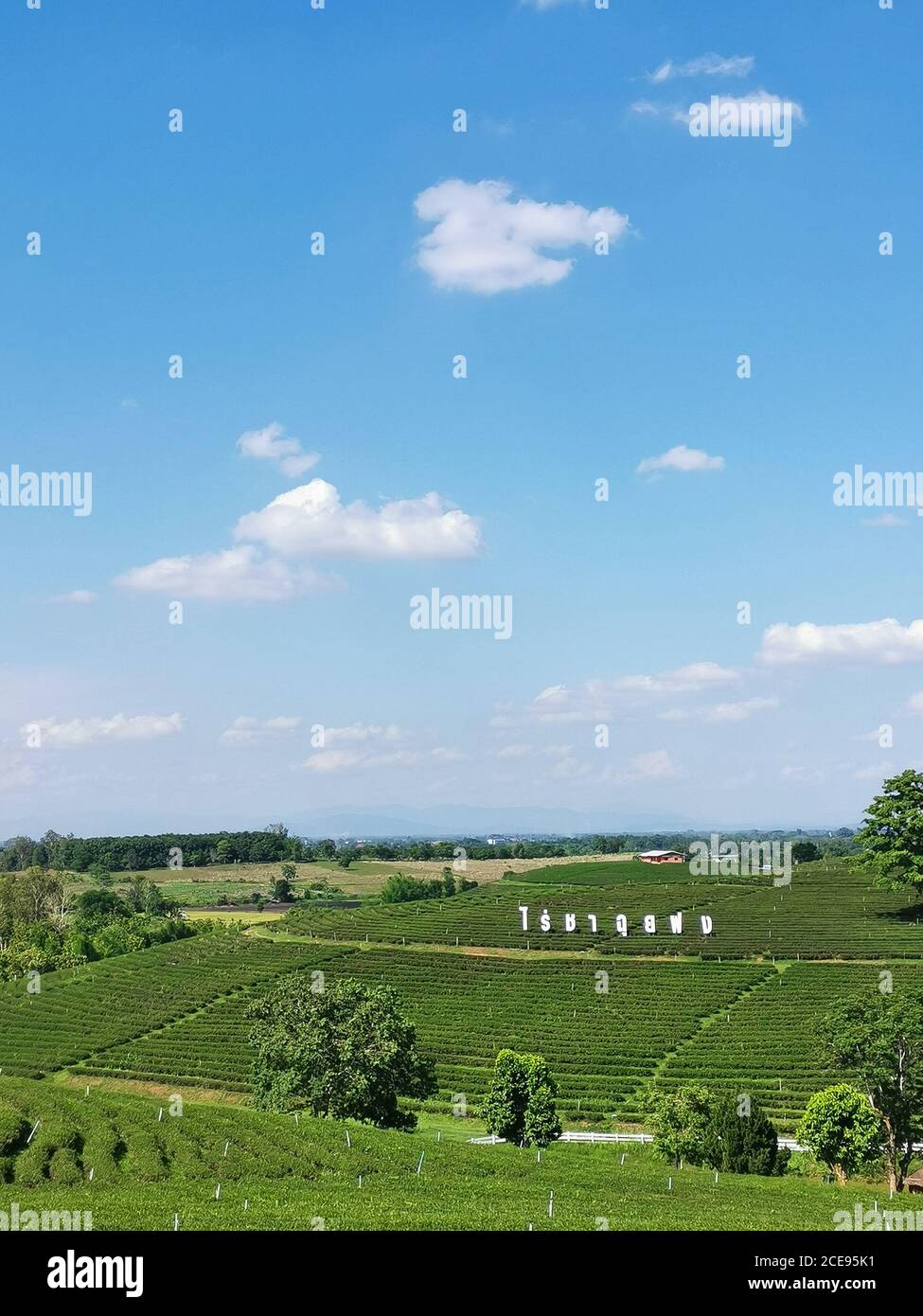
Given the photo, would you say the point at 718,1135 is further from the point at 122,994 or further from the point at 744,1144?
the point at 122,994

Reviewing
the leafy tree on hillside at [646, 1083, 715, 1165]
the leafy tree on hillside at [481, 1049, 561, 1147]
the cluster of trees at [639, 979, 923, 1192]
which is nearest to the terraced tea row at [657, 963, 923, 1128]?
the leafy tree on hillside at [646, 1083, 715, 1165]

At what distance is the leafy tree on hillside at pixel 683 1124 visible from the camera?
45562 mm

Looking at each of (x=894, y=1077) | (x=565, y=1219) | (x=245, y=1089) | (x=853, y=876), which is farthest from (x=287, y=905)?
(x=565, y=1219)

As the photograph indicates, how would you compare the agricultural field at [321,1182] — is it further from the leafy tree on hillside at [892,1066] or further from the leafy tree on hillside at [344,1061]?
the leafy tree on hillside at [344,1061]

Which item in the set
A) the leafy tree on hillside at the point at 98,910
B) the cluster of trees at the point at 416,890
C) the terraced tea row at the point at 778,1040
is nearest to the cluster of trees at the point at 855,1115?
the terraced tea row at the point at 778,1040

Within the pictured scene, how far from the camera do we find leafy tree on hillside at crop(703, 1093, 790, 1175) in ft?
144

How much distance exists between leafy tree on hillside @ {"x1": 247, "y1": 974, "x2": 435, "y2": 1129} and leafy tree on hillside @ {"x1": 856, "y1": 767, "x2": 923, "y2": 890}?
187ft

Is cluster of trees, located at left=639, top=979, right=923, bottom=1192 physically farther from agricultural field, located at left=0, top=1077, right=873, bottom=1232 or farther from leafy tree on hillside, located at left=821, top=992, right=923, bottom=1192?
agricultural field, located at left=0, top=1077, right=873, bottom=1232

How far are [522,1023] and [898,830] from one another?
40009 mm

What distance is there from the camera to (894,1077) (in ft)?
140

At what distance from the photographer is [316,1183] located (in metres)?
29.4

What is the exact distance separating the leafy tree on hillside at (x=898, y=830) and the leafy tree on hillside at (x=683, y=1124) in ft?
165

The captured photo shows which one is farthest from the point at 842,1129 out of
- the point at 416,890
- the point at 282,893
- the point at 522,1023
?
the point at 282,893
